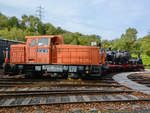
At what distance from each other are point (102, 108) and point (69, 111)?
1.16 meters

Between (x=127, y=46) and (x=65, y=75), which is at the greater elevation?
(x=127, y=46)

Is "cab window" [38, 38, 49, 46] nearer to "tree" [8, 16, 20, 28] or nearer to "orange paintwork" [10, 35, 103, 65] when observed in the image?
"orange paintwork" [10, 35, 103, 65]

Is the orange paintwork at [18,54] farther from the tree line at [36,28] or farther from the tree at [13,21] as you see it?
the tree at [13,21]

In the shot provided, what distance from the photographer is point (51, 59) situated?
349 inches

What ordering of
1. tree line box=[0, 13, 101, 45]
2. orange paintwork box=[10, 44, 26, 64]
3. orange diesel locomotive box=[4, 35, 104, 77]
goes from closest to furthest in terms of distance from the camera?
orange diesel locomotive box=[4, 35, 104, 77] < orange paintwork box=[10, 44, 26, 64] < tree line box=[0, 13, 101, 45]

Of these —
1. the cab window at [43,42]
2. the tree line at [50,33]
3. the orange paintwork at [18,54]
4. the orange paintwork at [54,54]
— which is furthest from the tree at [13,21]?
the cab window at [43,42]

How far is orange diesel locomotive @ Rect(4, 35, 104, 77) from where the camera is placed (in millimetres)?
8607

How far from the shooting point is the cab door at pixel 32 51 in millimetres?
8781

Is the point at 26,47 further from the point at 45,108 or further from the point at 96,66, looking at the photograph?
the point at 45,108

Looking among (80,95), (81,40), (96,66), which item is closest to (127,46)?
(81,40)

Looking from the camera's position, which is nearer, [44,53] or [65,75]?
[44,53]

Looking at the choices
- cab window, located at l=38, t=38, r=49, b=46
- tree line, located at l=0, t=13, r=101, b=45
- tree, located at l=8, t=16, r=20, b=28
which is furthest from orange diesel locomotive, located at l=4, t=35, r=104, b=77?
tree, located at l=8, t=16, r=20, b=28

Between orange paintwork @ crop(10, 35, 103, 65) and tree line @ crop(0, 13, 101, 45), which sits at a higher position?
tree line @ crop(0, 13, 101, 45)

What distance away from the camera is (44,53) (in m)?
8.70
